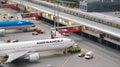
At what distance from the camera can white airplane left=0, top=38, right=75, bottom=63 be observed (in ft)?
196

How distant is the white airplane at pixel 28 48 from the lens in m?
59.8

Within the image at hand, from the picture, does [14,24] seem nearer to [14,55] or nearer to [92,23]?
[92,23]

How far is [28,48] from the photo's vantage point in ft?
203

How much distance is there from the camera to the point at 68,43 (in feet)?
215

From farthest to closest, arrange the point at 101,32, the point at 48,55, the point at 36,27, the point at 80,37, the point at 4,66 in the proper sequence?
the point at 36,27
the point at 80,37
the point at 101,32
the point at 48,55
the point at 4,66

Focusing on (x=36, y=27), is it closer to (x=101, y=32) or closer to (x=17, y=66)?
(x=101, y=32)

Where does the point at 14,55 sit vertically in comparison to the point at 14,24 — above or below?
below

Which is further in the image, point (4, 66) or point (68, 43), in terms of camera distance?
point (68, 43)

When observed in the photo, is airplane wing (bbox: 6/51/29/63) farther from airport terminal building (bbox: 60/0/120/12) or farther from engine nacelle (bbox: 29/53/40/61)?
airport terminal building (bbox: 60/0/120/12)

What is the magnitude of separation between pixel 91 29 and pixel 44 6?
39816mm

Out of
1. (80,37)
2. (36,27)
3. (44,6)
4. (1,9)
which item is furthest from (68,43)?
(1,9)

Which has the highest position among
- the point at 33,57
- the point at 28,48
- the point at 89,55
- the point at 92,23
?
the point at 92,23

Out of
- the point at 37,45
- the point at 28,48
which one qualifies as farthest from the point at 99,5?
the point at 28,48

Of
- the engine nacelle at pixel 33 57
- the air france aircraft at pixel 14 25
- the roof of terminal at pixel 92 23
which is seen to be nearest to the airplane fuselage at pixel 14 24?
the air france aircraft at pixel 14 25
